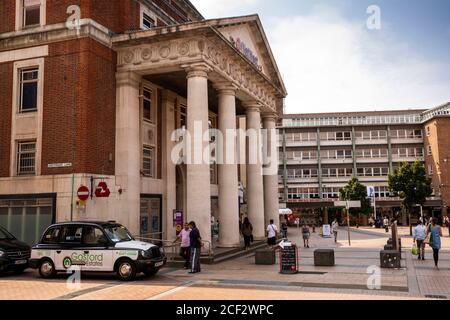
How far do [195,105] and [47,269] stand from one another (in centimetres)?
907

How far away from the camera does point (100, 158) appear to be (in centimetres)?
1881

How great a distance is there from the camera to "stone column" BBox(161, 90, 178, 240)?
23.3m

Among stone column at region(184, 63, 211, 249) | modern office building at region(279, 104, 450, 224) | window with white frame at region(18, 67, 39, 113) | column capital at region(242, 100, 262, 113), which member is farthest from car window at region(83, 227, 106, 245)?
modern office building at region(279, 104, 450, 224)

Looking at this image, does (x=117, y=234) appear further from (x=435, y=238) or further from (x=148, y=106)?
(x=435, y=238)

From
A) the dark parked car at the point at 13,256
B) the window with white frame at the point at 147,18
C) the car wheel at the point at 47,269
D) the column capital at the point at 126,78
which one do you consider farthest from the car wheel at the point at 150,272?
the window with white frame at the point at 147,18

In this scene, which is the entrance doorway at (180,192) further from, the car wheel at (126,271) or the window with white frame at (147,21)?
the car wheel at (126,271)

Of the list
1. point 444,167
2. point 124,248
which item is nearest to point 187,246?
point 124,248

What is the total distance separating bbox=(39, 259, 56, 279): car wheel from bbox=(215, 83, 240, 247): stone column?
9.36m

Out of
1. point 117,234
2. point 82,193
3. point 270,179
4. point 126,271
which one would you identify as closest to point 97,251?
point 117,234

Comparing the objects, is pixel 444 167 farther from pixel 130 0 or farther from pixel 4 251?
pixel 4 251

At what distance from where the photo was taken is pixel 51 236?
47.2 feet

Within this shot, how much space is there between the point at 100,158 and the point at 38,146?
8.83 feet

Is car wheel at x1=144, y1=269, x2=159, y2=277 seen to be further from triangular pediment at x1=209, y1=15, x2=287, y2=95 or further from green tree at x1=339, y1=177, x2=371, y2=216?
green tree at x1=339, y1=177, x2=371, y2=216
